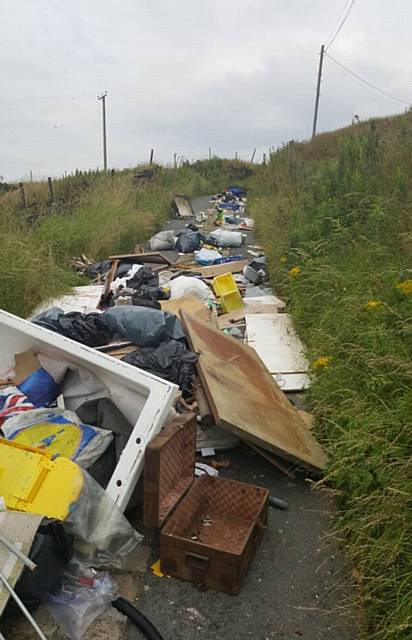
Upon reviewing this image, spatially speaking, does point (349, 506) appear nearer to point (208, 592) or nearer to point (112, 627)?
point (208, 592)

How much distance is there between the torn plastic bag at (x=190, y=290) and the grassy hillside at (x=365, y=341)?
Answer: 104 cm

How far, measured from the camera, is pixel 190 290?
7.21 meters

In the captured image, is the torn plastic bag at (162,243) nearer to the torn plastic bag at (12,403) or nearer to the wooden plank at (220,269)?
the wooden plank at (220,269)

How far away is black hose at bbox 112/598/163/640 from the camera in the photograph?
2.38 meters

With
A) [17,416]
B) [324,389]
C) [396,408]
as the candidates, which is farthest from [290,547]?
[17,416]

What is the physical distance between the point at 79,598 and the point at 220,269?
6668 mm

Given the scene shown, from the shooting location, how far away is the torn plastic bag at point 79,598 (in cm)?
241

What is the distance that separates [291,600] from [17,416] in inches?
72.3

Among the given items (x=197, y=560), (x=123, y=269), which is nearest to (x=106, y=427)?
(x=197, y=560)

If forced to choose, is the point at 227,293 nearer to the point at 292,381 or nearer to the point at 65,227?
the point at 292,381

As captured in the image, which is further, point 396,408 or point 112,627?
point 396,408

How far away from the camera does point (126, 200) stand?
12.8 metres

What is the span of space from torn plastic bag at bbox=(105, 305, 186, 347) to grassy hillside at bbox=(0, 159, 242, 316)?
1.82 m

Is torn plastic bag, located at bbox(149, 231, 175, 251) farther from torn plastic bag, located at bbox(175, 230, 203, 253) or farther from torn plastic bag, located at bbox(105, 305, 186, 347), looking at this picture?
torn plastic bag, located at bbox(105, 305, 186, 347)
